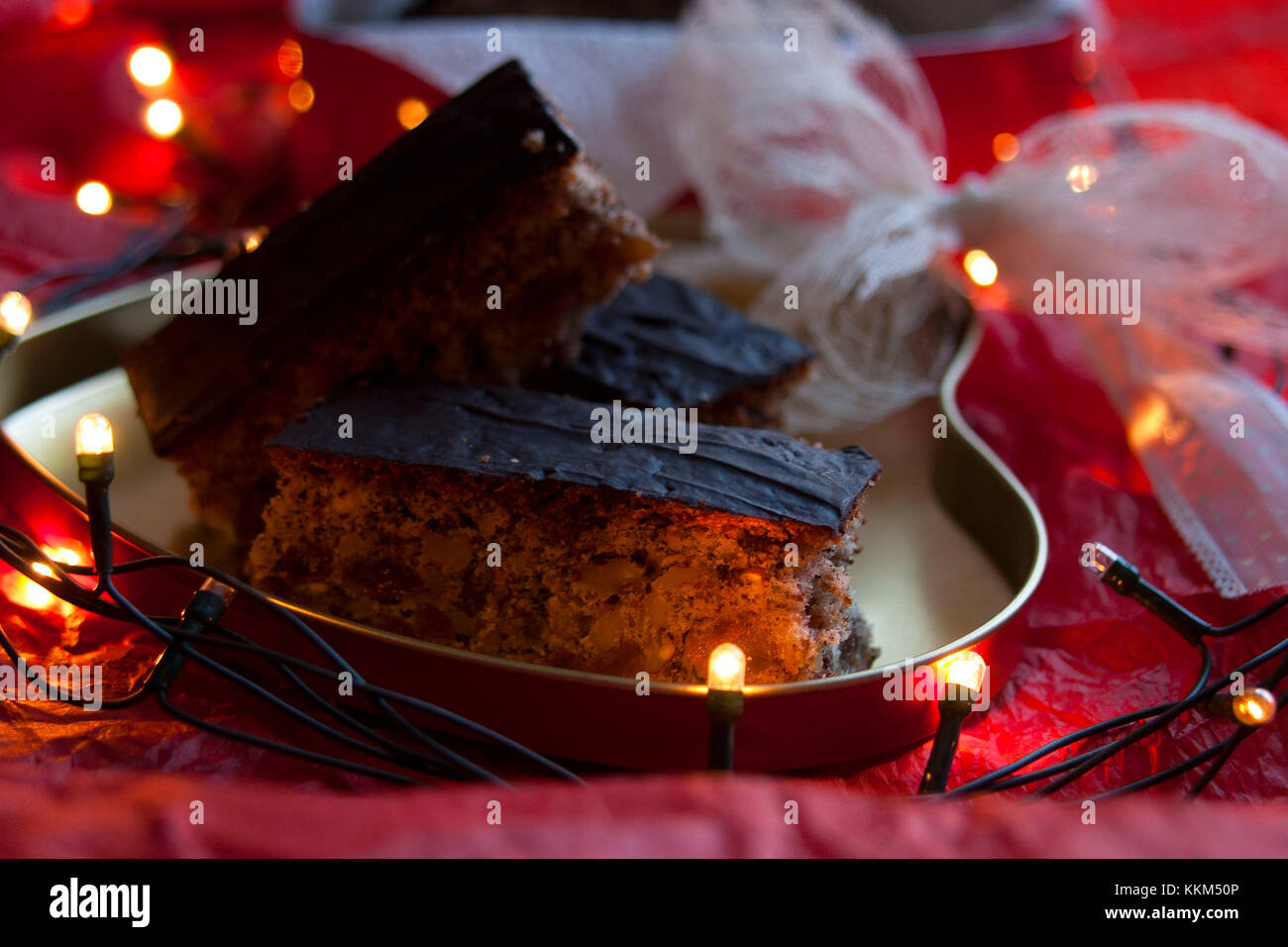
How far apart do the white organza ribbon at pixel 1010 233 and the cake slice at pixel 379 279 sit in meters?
0.34

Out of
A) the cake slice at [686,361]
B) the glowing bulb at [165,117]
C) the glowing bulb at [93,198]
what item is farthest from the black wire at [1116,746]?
the glowing bulb at [165,117]

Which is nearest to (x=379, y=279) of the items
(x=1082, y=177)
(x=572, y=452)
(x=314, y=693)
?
(x=572, y=452)

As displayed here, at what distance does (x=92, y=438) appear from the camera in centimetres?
61

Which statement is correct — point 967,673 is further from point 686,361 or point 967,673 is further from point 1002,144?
point 1002,144

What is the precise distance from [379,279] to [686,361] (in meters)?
0.27

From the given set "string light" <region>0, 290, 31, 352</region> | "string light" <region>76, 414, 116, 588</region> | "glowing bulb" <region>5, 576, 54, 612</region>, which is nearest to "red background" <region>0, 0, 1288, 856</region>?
"glowing bulb" <region>5, 576, 54, 612</region>

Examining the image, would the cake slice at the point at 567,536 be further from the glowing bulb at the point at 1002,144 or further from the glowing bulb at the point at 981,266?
the glowing bulb at the point at 1002,144

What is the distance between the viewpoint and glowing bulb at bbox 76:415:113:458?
60 centimetres

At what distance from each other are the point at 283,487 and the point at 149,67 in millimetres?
946

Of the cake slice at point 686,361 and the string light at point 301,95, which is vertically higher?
the string light at point 301,95

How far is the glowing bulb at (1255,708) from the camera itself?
22.6 inches
